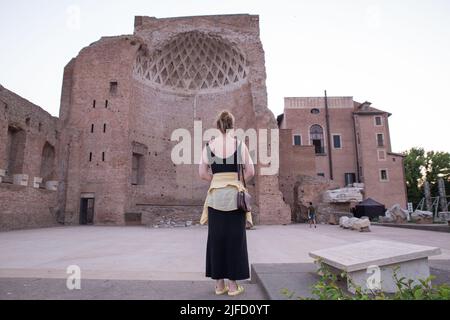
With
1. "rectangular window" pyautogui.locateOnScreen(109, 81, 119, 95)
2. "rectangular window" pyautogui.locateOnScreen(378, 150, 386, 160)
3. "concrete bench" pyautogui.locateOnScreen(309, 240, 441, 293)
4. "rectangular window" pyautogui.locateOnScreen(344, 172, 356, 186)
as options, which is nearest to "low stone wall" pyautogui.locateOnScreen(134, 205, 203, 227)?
"rectangular window" pyautogui.locateOnScreen(109, 81, 119, 95)

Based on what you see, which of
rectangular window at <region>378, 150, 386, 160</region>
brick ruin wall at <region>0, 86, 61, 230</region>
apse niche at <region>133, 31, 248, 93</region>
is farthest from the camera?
rectangular window at <region>378, 150, 386, 160</region>

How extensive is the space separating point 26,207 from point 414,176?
44.1 m

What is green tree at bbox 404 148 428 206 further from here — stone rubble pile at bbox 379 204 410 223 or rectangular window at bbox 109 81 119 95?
rectangular window at bbox 109 81 119 95

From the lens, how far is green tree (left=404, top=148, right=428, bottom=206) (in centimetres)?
3972

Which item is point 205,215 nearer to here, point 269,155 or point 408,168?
point 269,155

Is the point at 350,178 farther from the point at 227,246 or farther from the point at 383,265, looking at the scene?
the point at 227,246

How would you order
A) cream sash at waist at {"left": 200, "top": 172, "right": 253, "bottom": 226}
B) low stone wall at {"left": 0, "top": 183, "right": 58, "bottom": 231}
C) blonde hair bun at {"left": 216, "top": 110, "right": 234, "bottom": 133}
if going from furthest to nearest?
low stone wall at {"left": 0, "top": 183, "right": 58, "bottom": 231} → blonde hair bun at {"left": 216, "top": 110, "right": 234, "bottom": 133} → cream sash at waist at {"left": 200, "top": 172, "right": 253, "bottom": 226}

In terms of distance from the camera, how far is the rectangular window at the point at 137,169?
21466 millimetres

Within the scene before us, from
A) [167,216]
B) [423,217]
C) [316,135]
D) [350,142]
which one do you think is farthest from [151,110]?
[350,142]

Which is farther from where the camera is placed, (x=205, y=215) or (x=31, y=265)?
(x=31, y=265)

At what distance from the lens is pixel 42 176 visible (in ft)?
57.5

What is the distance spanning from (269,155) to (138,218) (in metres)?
9.40

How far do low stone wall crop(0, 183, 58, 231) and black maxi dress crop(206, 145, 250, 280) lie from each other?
46.3 ft

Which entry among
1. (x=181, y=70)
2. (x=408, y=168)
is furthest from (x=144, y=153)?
(x=408, y=168)
